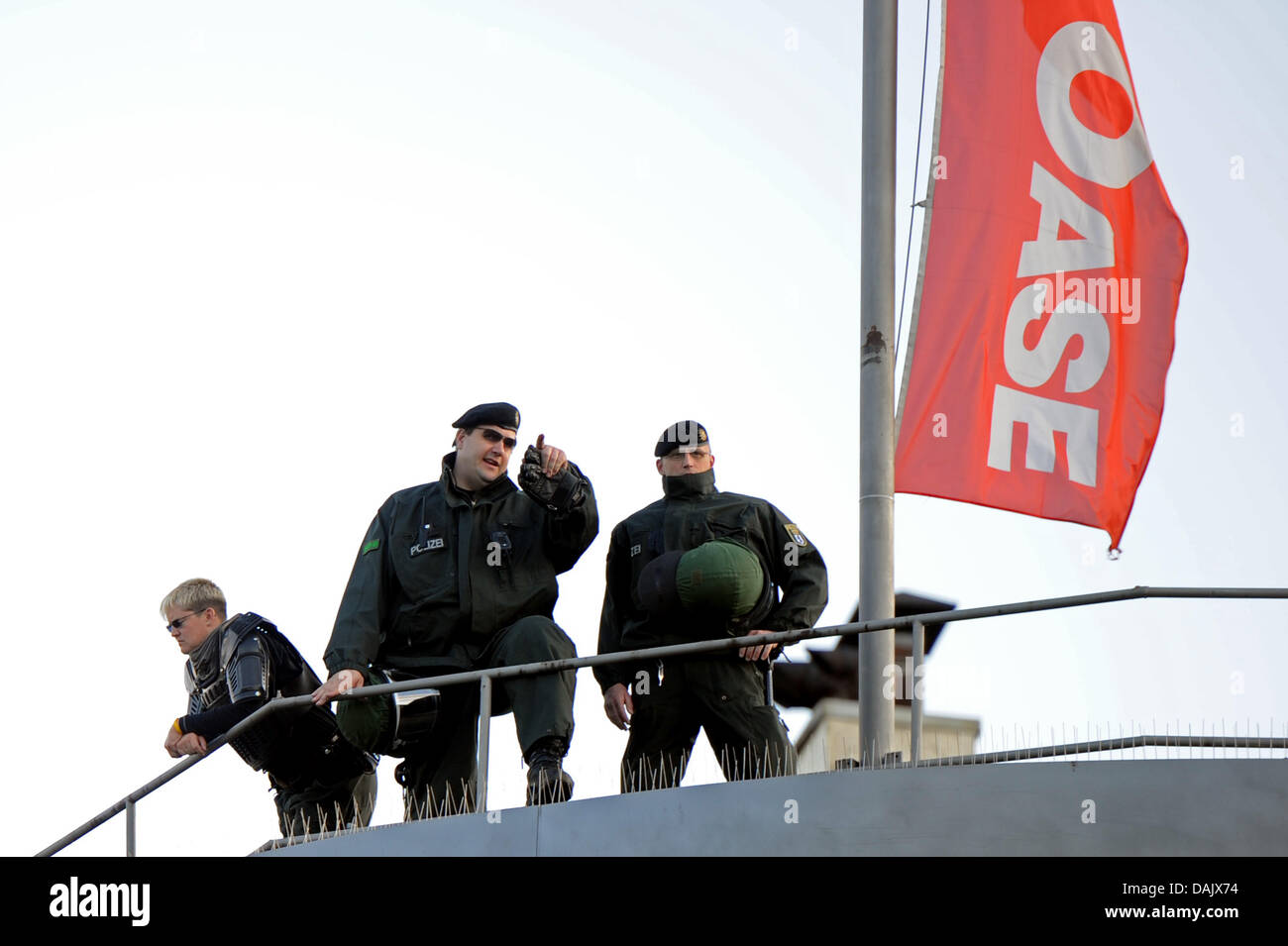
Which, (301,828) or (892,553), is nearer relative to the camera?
(301,828)

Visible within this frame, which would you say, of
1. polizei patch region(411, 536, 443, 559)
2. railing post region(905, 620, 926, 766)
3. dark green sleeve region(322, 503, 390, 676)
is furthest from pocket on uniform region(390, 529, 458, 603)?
railing post region(905, 620, 926, 766)

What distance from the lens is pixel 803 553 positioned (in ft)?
31.5

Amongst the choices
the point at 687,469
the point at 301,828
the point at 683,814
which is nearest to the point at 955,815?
the point at 683,814

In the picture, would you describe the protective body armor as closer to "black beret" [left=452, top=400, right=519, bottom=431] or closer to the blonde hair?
the blonde hair

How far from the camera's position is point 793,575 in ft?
31.3

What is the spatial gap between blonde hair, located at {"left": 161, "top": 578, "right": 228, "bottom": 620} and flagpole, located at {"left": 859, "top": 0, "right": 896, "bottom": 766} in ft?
11.0

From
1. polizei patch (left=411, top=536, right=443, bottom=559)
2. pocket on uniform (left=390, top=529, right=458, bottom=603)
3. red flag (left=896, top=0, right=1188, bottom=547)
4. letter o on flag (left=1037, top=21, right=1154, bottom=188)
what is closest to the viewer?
pocket on uniform (left=390, top=529, right=458, bottom=603)

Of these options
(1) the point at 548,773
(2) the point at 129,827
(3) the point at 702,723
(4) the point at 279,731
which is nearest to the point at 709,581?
(3) the point at 702,723

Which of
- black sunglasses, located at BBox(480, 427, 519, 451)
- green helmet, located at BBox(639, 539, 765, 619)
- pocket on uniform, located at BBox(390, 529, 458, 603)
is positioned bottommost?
green helmet, located at BBox(639, 539, 765, 619)

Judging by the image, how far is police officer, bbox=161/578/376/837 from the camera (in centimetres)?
970
